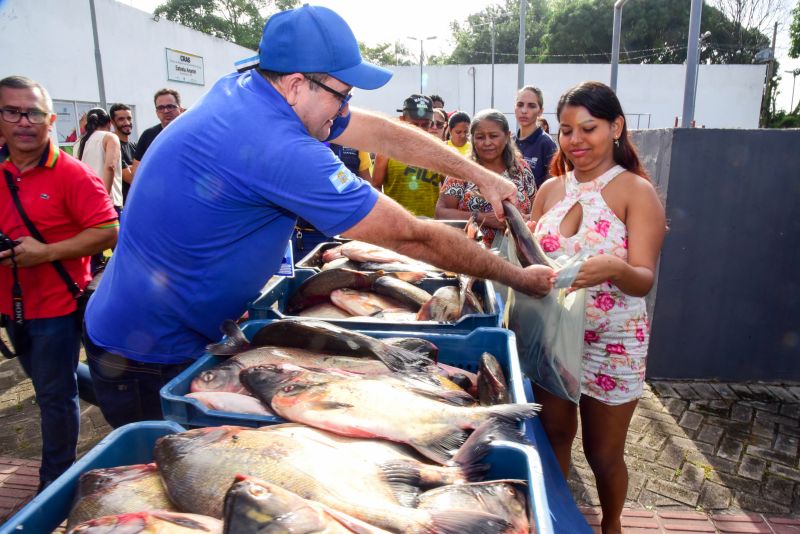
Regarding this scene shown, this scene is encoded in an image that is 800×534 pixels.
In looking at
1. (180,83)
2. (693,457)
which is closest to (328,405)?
(693,457)

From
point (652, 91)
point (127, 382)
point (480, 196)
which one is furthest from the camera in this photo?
point (652, 91)

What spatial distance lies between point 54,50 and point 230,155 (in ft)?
52.5

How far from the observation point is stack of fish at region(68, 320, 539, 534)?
105cm

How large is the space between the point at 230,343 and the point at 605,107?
1.88 metres

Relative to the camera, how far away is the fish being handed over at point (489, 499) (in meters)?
1.21

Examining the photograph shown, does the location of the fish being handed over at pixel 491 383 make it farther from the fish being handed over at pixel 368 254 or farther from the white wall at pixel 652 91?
the white wall at pixel 652 91

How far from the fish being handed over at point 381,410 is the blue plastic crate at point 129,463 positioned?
5.2 inches

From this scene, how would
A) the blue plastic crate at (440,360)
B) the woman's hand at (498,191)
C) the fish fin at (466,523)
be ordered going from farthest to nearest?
the woman's hand at (498,191), the blue plastic crate at (440,360), the fish fin at (466,523)

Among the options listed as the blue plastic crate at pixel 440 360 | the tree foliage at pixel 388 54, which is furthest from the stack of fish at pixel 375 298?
the tree foliage at pixel 388 54

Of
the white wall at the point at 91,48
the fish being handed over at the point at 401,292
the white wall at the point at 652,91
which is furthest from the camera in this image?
the white wall at the point at 652,91

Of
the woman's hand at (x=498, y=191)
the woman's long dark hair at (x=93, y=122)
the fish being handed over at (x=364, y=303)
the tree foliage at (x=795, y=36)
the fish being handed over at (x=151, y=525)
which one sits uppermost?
the tree foliage at (x=795, y=36)

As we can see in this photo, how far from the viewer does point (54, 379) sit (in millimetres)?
3127

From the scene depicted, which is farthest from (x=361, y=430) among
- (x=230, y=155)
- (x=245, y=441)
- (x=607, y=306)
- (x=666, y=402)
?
(x=666, y=402)

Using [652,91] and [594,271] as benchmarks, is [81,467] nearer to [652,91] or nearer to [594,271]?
[594,271]
